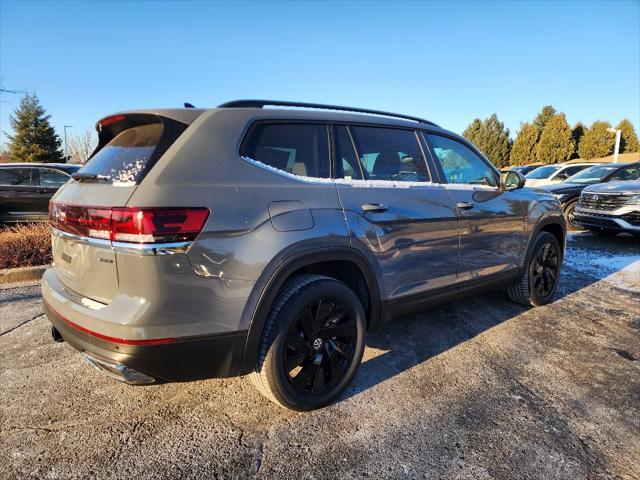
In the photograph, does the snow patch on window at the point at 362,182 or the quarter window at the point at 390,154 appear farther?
the quarter window at the point at 390,154

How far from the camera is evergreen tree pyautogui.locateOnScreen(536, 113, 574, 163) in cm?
3828

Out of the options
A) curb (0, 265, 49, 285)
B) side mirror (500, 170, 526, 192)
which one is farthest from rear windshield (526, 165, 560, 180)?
curb (0, 265, 49, 285)

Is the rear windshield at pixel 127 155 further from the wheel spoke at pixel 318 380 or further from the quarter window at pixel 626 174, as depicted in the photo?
the quarter window at pixel 626 174

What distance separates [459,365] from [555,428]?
822 mm

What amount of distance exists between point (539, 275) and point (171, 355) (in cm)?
388

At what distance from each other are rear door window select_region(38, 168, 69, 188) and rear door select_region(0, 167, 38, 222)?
14 centimetres

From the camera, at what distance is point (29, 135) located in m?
32.1

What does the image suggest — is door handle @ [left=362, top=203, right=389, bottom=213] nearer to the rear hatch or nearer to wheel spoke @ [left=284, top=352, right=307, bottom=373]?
wheel spoke @ [left=284, top=352, right=307, bottom=373]

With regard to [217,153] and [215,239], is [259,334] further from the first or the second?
[217,153]

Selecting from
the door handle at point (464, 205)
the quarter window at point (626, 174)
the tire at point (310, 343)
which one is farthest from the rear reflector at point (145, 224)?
the quarter window at point (626, 174)

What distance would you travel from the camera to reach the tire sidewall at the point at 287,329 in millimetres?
2254

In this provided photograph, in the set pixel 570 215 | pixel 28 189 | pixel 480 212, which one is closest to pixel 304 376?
pixel 480 212

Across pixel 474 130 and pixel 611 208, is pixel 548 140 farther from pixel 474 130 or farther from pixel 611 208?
pixel 611 208

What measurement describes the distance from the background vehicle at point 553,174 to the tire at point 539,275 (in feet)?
29.1
